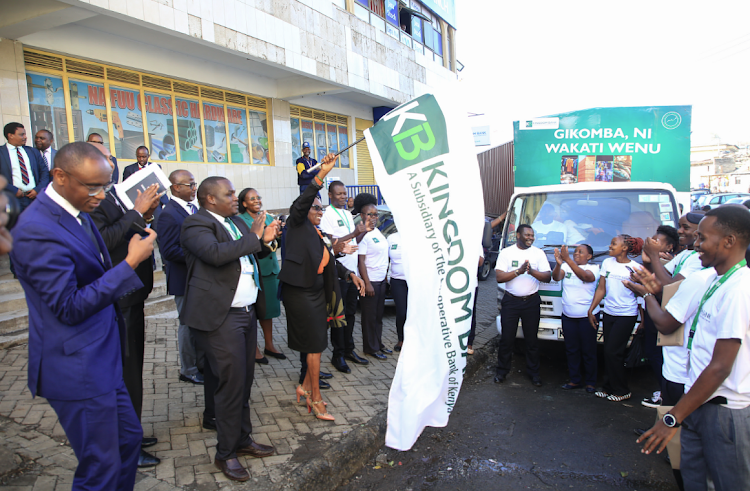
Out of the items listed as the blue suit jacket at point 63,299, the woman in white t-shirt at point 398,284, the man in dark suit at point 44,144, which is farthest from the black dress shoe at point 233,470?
the man in dark suit at point 44,144

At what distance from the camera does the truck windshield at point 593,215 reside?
5.91m

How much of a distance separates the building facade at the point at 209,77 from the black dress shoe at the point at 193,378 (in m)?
5.66

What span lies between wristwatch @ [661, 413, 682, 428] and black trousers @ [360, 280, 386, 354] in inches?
144

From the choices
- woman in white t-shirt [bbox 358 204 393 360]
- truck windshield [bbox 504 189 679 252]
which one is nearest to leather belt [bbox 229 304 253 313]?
woman in white t-shirt [bbox 358 204 393 360]

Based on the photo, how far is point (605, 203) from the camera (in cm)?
617

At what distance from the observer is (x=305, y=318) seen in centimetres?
402

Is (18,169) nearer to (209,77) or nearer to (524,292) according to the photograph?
(209,77)

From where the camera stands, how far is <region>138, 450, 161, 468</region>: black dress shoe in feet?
10.6

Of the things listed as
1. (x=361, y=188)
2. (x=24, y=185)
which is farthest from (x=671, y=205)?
(x=361, y=188)

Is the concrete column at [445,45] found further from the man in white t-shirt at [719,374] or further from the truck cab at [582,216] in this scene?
the man in white t-shirt at [719,374]

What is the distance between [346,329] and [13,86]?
6.64 meters

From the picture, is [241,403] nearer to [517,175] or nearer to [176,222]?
[176,222]

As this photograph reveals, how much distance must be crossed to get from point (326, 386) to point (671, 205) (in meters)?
4.70

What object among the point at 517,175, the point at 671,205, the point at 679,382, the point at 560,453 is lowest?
the point at 560,453
